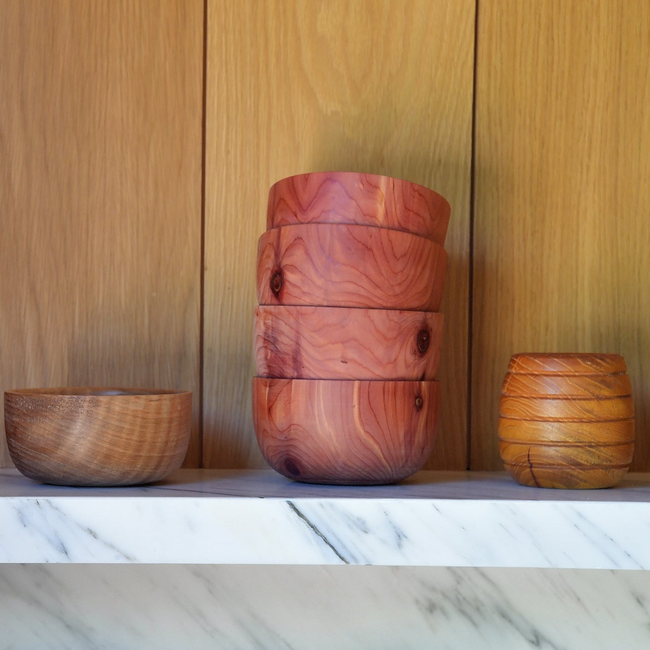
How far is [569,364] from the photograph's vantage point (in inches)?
21.4

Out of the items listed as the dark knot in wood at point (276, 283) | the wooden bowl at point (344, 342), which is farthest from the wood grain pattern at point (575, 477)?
the dark knot in wood at point (276, 283)

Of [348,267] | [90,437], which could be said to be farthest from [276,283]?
[90,437]

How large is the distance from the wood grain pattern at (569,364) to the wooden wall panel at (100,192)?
0.30 m

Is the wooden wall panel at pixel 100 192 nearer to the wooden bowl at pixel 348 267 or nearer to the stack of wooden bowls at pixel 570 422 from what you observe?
the wooden bowl at pixel 348 267

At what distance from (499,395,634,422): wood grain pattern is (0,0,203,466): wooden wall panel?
0.98ft

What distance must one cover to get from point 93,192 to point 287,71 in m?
0.21

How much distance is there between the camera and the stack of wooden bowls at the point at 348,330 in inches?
20.9

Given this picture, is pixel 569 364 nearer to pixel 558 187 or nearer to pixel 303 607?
pixel 558 187

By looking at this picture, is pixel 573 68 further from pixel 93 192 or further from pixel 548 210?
pixel 93 192

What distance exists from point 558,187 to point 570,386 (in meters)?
0.22

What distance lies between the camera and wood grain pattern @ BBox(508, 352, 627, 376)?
54cm

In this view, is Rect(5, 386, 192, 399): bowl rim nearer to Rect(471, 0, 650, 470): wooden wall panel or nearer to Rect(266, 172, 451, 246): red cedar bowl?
Rect(266, 172, 451, 246): red cedar bowl

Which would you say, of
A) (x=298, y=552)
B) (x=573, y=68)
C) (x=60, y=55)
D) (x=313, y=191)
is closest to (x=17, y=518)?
(x=298, y=552)

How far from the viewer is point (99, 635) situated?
2.23 feet
